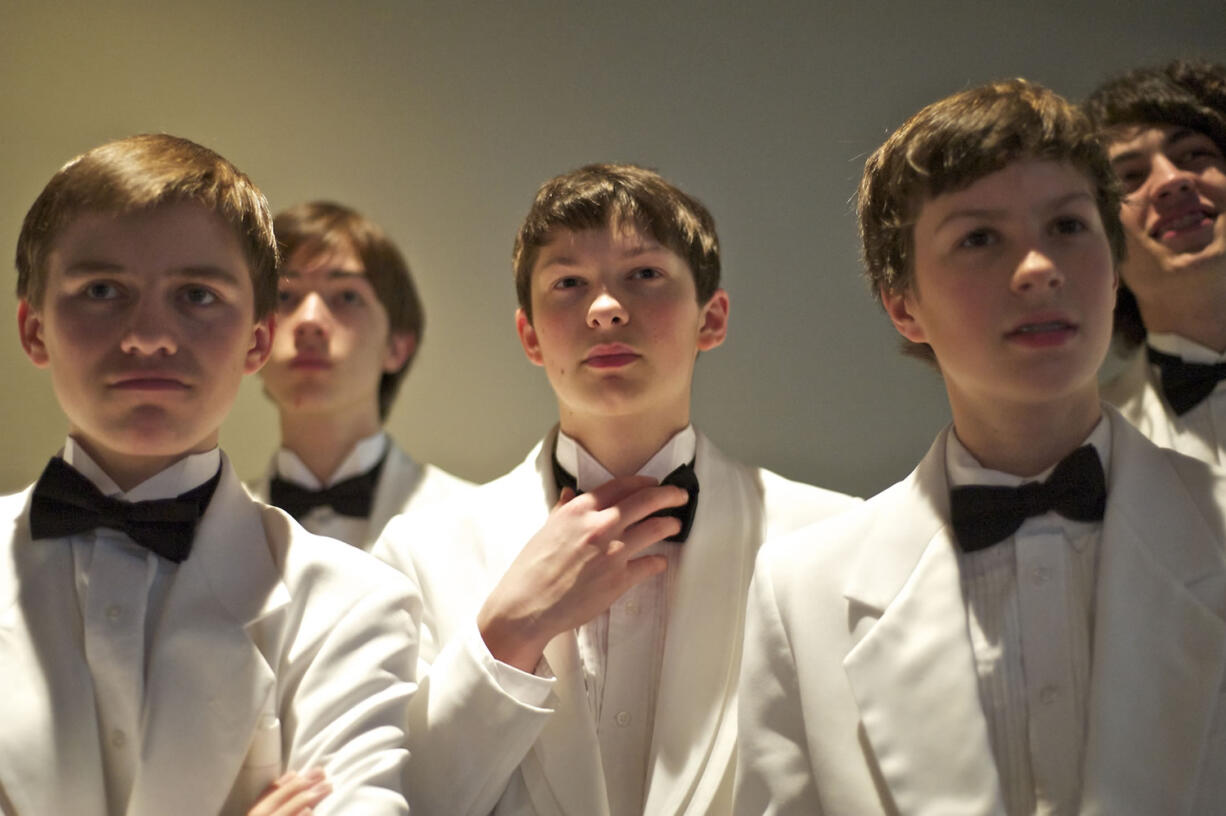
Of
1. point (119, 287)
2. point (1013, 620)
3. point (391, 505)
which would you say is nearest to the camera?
point (1013, 620)

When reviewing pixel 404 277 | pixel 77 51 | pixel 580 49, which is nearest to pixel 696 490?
pixel 404 277

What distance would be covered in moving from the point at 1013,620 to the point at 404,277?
2.13 metres

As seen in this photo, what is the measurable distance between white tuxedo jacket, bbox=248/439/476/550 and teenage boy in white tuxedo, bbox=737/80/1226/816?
4.62ft

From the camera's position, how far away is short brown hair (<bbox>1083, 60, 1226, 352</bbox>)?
2.69 m

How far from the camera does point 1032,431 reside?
1.96 m

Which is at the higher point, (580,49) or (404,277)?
(580,49)

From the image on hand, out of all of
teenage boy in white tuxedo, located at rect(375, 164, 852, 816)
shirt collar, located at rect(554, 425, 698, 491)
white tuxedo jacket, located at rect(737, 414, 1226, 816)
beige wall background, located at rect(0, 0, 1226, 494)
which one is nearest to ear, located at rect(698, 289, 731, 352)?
teenage boy in white tuxedo, located at rect(375, 164, 852, 816)

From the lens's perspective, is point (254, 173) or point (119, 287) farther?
point (254, 173)

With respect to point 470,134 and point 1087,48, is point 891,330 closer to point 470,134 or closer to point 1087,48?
point 1087,48

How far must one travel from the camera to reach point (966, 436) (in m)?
2.03

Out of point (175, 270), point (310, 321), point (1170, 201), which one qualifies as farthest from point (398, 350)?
point (1170, 201)

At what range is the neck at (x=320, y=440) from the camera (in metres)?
3.30

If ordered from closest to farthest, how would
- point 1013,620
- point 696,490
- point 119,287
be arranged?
point 1013,620, point 119,287, point 696,490

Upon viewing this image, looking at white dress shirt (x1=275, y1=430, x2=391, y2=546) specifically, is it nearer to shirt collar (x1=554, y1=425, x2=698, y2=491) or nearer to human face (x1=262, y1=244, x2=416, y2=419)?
human face (x1=262, y1=244, x2=416, y2=419)
